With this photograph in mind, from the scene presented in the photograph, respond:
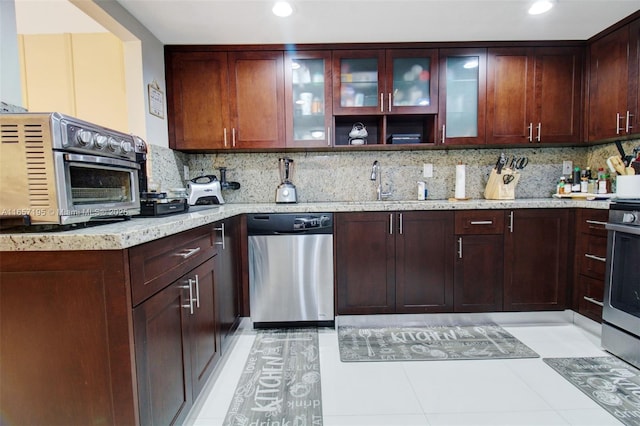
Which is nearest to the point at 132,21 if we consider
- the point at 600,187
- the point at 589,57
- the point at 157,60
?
the point at 157,60

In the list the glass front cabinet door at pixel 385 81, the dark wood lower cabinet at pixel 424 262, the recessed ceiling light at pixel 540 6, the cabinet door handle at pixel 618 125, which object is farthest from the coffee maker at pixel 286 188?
the cabinet door handle at pixel 618 125

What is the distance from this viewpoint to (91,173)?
1.13 meters

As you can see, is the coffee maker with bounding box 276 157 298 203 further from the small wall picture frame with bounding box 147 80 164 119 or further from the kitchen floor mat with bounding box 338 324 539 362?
the kitchen floor mat with bounding box 338 324 539 362

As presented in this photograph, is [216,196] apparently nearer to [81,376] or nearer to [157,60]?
[157,60]

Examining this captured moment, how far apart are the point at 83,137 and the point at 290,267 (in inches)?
60.4

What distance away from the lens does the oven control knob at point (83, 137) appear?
3.32 feet

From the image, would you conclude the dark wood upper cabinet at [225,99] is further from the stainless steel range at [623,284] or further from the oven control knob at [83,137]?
the stainless steel range at [623,284]

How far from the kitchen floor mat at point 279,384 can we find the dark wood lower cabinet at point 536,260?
1603mm

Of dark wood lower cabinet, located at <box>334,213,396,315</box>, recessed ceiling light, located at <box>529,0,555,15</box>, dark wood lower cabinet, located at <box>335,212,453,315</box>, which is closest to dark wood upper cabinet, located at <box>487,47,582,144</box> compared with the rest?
recessed ceiling light, located at <box>529,0,555,15</box>

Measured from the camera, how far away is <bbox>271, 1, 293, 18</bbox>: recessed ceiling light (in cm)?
188

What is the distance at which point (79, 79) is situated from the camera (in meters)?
2.14

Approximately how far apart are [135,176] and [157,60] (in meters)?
1.43

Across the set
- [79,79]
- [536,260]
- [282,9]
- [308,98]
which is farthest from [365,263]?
[79,79]

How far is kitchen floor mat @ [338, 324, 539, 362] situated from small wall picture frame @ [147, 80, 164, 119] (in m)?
2.17
